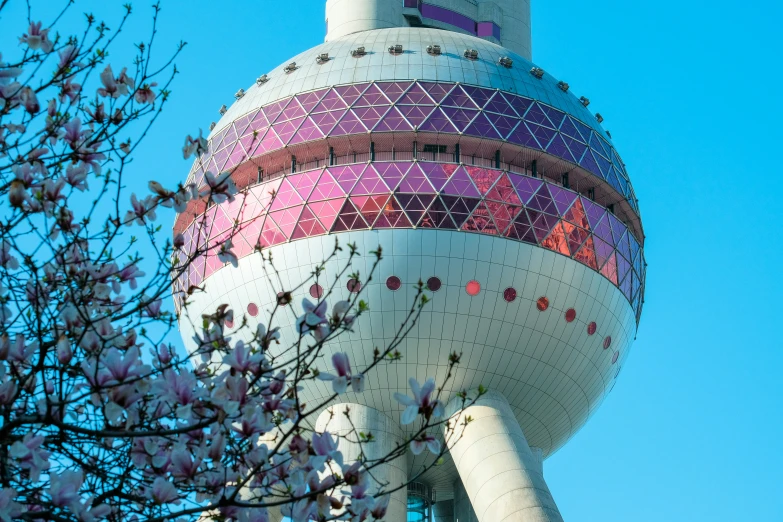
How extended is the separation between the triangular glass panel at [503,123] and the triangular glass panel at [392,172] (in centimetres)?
274

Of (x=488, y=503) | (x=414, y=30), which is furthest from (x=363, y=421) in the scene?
(x=414, y=30)

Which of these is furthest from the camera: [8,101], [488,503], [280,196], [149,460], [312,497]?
[280,196]

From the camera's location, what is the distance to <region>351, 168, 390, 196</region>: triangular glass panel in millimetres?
28500

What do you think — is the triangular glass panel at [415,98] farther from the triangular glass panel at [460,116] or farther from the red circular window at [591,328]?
the red circular window at [591,328]

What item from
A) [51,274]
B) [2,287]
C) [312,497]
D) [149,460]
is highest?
[51,274]

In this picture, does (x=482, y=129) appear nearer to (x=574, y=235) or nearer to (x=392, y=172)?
(x=392, y=172)

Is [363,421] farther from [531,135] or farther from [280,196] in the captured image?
[531,135]

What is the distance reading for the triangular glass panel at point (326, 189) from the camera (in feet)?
94.0

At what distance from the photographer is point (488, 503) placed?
89.1 feet

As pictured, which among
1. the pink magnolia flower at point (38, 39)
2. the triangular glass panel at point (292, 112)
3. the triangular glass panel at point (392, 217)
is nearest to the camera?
the pink magnolia flower at point (38, 39)

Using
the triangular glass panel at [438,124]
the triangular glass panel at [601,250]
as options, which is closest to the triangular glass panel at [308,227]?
the triangular glass panel at [438,124]

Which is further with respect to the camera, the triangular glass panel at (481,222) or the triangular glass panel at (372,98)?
the triangular glass panel at (372,98)

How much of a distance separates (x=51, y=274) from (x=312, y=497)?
3.02 meters

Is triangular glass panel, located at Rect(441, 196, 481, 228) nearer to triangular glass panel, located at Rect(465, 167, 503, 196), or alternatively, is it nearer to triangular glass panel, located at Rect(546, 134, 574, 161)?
triangular glass panel, located at Rect(465, 167, 503, 196)
